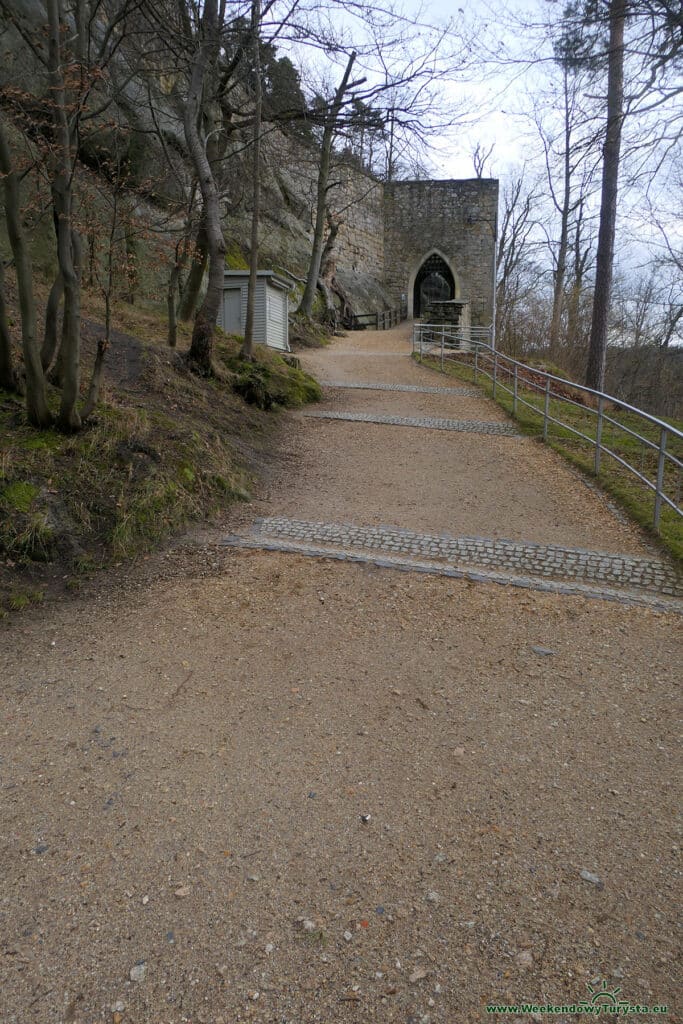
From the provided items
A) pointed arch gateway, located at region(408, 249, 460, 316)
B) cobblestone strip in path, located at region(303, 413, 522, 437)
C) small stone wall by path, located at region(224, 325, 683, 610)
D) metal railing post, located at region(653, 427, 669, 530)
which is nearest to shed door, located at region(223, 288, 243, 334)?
small stone wall by path, located at region(224, 325, 683, 610)

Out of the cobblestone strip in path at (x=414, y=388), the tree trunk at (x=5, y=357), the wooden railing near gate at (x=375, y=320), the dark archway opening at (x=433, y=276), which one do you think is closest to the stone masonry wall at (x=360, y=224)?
the dark archway opening at (x=433, y=276)

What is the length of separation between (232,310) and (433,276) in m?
26.0

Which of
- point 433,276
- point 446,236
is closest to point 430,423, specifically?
point 446,236

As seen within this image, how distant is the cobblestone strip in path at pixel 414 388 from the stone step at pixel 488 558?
26.7ft

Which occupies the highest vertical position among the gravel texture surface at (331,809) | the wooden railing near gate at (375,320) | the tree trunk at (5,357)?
the wooden railing near gate at (375,320)

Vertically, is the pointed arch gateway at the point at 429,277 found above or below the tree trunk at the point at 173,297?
above

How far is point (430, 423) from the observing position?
35.0 feet

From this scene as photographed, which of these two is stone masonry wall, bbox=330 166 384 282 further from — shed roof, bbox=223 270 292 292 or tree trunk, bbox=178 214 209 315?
tree trunk, bbox=178 214 209 315

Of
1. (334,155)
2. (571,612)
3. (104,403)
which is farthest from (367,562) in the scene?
(334,155)

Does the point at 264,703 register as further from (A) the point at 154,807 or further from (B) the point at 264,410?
(B) the point at 264,410

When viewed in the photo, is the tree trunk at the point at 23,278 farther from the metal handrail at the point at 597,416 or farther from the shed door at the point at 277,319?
the shed door at the point at 277,319

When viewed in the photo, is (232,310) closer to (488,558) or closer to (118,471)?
(118,471)

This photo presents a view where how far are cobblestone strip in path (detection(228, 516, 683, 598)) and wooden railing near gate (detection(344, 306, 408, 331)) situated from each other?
2479 centimetres

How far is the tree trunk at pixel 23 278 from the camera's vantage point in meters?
5.50
